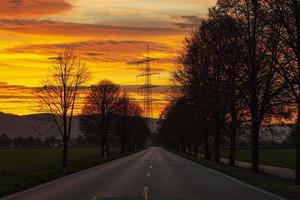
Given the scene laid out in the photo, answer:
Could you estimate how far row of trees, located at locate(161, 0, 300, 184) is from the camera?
24391 mm

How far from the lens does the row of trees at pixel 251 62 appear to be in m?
24.4

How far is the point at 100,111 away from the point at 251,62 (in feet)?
153

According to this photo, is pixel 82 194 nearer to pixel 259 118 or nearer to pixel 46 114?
pixel 259 118

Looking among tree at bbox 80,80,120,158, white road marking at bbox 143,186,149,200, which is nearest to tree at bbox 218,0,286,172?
white road marking at bbox 143,186,149,200

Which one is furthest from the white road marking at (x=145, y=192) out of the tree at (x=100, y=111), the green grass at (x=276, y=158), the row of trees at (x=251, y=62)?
the tree at (x=100, y=111)

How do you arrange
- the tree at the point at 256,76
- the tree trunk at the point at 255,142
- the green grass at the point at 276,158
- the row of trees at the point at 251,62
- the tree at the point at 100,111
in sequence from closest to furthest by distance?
the row of trees at the point at 251,62
the tree at the point at 256,76
the tree trunk at the point at 255,142
the green grass at the point at 276,158
the tree at the point at 100,111

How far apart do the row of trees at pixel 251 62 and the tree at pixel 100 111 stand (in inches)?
1000

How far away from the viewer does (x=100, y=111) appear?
254 ft

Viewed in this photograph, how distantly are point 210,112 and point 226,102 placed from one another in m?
10.3

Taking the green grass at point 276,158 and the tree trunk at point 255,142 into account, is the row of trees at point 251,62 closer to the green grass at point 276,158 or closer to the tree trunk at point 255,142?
the tree trunk at point 255,142

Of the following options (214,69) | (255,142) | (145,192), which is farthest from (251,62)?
(145,192)

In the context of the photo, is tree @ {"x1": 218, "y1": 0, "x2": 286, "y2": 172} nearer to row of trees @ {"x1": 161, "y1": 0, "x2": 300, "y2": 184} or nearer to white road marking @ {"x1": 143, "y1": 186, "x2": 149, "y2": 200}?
row of trees @ {"x1": 161, "y1": 0, "x2": 300, "y2": 184}

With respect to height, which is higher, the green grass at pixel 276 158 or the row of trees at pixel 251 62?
the row of trees at pixel 251 62

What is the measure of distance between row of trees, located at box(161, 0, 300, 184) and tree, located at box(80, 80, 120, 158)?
25391 millimetres
